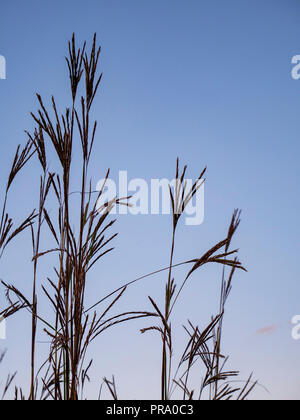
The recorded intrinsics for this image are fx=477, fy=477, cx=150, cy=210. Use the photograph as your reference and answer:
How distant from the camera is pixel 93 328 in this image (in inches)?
47.8

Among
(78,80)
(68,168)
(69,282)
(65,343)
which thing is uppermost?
(78,80)

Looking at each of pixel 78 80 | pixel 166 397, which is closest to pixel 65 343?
pixel 166 397

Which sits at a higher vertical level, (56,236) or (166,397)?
(56,236)

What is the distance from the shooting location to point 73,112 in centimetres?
133
